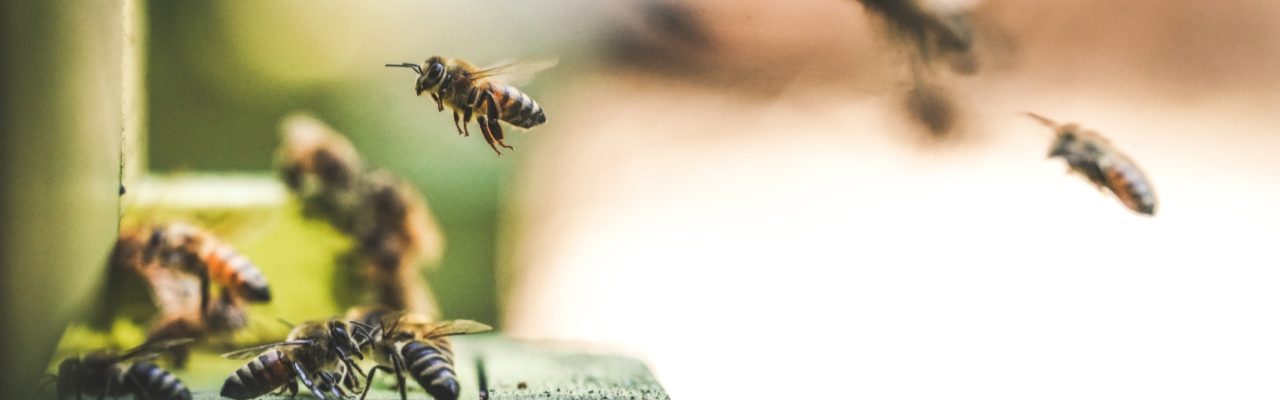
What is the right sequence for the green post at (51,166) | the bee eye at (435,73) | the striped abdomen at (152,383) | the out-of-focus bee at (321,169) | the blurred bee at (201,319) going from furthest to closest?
the out-of-focus bee at (321,169)
the blurred bee at (201,319)
the bee eye at (435,73)
the striped abdomen at (152,383)
the green post at (51,166)

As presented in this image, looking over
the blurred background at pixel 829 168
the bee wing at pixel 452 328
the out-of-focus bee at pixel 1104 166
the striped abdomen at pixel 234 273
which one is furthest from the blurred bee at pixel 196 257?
the out-of-focus bee at pixel 1104 166

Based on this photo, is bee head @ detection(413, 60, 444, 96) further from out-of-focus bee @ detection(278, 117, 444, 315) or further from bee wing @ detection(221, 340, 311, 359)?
out-of-focus bee @ detection(278, 117, 444, 315)

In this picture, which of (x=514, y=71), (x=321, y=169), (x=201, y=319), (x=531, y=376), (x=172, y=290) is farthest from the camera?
(x=321, y=169)

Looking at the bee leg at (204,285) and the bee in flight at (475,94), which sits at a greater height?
the bee in flight at (475,94)

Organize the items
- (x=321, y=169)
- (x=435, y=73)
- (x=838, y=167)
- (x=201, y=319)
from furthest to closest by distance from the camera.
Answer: (x=321, y=169) < (x=838, y=167) < (x=201, y=319) < (x=435, y=73)

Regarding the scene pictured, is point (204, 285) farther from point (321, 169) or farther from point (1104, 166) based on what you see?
point (1104, 166)

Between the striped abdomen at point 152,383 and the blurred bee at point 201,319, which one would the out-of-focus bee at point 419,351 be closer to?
the striped abdomen at point 152,383

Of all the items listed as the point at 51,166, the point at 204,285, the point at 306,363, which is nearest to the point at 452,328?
the point at 306,363
